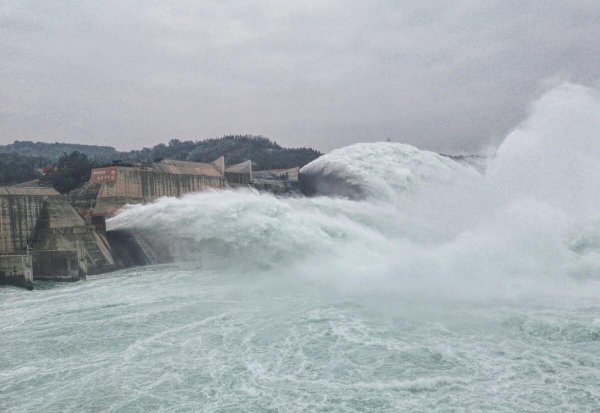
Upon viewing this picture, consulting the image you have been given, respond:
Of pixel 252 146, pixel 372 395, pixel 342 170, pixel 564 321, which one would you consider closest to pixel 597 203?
pixel 564 321

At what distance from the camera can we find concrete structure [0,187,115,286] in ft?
86.4

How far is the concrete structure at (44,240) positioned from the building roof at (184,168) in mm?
12800

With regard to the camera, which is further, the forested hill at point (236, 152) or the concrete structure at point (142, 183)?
the forested hill at point (236, 152)

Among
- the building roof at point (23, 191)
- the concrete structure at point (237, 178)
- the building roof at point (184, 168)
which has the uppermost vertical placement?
the building roof at point (184, 168)

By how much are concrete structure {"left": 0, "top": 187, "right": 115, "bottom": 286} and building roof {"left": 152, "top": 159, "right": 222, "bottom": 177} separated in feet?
42.0

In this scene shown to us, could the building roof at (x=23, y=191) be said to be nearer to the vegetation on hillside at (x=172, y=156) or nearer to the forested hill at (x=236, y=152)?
the vegetation on hillside at (x=172, y=156)

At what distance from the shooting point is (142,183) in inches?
1628

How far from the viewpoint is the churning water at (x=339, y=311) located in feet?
37.8

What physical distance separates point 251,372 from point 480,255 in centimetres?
1329

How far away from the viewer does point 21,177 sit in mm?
77750

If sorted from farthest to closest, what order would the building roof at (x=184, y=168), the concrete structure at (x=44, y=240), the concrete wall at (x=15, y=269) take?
the building roof at (x=184, y=168), the concrete structure at (x=44, y=240), the concrete wall at (x=15, y=269)

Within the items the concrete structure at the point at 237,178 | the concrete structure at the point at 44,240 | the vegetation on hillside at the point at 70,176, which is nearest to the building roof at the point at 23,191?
the concrete structure at the point at 44,240

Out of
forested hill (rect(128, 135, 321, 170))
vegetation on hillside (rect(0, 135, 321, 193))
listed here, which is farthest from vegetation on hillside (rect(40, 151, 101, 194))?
forested hill (rect(128, 135, 321, 170))

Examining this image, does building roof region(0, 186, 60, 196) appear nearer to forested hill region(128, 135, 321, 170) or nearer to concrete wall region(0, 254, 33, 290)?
concrete wall region(0, 254, 33, 290)
